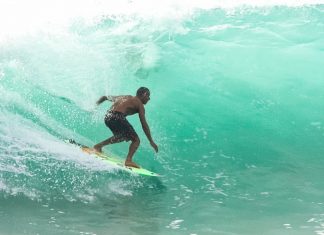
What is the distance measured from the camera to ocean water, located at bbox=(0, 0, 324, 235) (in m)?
7.29

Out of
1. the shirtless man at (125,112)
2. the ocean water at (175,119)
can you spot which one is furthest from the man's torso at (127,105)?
the ocean water at (175,119)

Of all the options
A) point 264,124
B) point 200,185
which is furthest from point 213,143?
point 200,185

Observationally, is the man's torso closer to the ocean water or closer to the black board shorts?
the black board shorts

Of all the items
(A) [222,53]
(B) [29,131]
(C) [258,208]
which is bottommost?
(C) [258,208]

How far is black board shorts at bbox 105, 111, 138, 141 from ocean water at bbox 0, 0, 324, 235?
945mm

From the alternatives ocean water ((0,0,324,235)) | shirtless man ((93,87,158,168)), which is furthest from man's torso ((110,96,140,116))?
ocean water ((0,0,324,235))

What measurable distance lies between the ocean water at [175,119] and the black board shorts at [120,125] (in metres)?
0.95

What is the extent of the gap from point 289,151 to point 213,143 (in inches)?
58.7

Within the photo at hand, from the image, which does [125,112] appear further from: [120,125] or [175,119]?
[175,119]

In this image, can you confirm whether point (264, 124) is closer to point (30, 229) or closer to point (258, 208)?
point (258, 208)

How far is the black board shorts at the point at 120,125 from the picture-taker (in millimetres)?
7668

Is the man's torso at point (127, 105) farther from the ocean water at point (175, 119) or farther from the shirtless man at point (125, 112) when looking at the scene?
the ocean water at point (175, 119)

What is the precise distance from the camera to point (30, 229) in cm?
650

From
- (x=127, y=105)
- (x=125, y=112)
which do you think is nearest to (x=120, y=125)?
(x=125, y=112)
